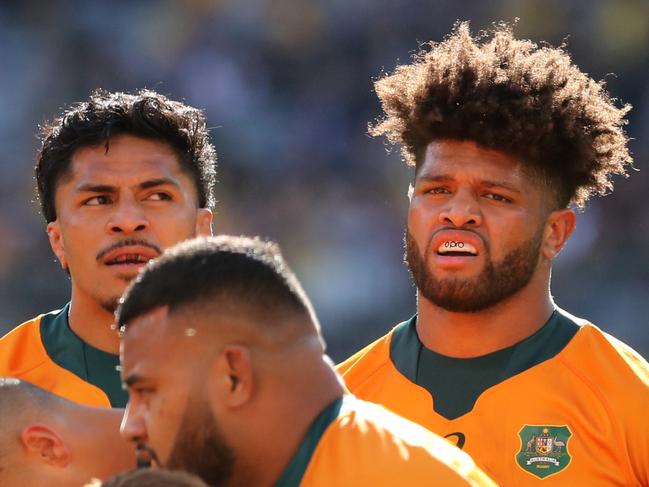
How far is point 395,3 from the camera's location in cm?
897

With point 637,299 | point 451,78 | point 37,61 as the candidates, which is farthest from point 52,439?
point 37,61

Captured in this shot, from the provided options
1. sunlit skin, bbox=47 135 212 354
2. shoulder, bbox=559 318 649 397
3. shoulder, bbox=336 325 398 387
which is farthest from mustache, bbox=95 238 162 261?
shoulder, bbox=559 318 649 397

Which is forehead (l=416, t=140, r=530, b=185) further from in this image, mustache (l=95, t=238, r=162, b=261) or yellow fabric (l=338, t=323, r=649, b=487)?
mustache (l=95, t=238, r=162, b=261)

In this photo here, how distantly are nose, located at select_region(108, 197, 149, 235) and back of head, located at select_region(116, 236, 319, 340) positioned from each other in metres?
1.44

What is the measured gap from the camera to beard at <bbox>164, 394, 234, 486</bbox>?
2.54 meters

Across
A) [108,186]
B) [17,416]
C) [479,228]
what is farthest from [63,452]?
[479,228]

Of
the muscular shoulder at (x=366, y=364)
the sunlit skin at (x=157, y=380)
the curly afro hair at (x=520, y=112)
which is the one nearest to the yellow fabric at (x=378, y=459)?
the sunlit skin at (x=157, y=380)

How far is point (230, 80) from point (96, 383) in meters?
5.21

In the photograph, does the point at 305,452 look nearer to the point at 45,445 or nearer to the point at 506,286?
the point at 45,445

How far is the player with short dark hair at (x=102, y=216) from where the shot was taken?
4.14m

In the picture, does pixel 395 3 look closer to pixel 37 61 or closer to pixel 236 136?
pixel 236 136

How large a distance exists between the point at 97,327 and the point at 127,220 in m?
0.42

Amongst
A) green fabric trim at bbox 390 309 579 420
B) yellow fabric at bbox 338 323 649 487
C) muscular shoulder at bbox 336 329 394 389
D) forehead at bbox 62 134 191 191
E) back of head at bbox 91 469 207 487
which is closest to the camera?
back of head at bbox 91 469 207 487

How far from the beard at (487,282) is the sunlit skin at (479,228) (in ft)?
0.06
